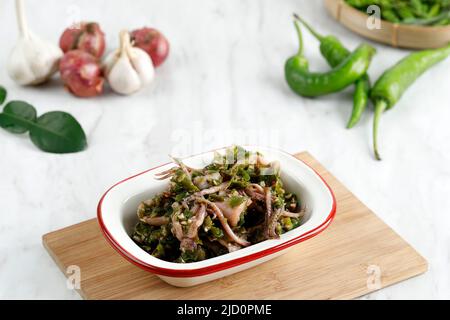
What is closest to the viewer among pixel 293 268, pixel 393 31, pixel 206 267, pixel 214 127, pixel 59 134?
pixel 206 267

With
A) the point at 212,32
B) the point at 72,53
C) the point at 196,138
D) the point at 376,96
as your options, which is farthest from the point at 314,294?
the point at 212,32

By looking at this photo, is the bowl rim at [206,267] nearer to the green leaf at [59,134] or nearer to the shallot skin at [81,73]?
the green leaf at [59,134]

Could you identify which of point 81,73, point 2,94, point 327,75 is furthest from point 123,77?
point 327,75

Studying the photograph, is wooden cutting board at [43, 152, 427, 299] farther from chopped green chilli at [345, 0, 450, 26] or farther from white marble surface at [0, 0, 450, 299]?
chopped green chilli at [345, 0, 450, 26]

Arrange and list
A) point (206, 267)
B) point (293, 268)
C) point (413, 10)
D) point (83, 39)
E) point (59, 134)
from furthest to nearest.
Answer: point (413, 10)
point (83, 39)
point (59, 134)
point (293, 268)
point (206, 267)

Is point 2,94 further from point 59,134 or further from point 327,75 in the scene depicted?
point 327,75

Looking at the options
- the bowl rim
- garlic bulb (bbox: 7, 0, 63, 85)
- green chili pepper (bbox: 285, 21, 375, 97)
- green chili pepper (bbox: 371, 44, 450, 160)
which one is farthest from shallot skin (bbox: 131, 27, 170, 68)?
the bowl rim

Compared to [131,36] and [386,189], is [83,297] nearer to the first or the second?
[386,189]
